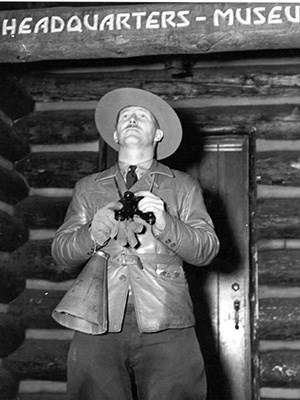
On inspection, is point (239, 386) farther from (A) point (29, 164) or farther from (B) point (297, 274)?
(A) point (29, 164)

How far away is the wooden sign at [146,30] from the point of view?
12.1 feet

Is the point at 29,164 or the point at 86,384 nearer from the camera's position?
the point at 86,384

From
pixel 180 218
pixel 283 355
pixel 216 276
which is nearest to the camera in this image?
pixel 180 218

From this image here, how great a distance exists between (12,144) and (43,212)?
71 centimetres

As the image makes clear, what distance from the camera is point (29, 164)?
5.78m

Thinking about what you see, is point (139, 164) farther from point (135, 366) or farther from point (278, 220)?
point (278, 220)

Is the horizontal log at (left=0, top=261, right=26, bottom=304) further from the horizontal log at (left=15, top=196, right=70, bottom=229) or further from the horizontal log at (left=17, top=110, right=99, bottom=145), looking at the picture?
the horizontal log at (left=17, top=110, right=99, bottom=145)

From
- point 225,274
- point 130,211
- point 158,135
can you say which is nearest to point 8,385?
point 225,274

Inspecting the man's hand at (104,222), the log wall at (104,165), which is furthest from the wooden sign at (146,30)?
the log wall at (104,165)

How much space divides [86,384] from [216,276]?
2.87 meters

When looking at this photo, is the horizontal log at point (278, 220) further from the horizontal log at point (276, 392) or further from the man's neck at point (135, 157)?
the man's neck at point (135, 157)

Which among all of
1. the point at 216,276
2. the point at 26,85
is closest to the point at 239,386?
the point at 216,276

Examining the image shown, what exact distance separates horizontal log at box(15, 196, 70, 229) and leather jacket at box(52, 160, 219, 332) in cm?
242

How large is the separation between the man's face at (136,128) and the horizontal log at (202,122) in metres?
2.40
